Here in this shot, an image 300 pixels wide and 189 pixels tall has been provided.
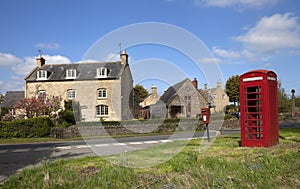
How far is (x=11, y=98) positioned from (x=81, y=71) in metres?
19.8

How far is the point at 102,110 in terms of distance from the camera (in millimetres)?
41219

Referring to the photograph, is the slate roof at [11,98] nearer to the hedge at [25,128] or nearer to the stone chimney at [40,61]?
the stone chimney at [40,61]

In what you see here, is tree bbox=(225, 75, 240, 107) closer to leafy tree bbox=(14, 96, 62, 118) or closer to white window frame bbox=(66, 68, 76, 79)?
white window frame bbox=(66, 68, 76, 79)

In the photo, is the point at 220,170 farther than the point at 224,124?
No

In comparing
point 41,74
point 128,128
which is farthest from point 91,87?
point 128,128

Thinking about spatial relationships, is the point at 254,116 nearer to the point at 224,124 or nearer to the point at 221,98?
the point at 224,124

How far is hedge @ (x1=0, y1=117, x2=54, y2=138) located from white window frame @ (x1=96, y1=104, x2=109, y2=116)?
42.1ft

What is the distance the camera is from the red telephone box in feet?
34.6

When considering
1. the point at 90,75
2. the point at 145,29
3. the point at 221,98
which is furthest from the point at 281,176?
the point at 221,98

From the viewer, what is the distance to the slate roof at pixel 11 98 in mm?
55250

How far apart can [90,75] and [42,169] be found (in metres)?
36.5

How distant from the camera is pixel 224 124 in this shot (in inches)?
1329

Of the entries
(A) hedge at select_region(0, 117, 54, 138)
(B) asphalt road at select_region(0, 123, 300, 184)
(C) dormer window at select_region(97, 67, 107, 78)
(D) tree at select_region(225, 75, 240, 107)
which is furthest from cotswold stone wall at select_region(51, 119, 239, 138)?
(D) tree at select_region(225, 75, 240, 107)

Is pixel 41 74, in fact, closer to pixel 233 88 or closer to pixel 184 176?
pixel 184 176
